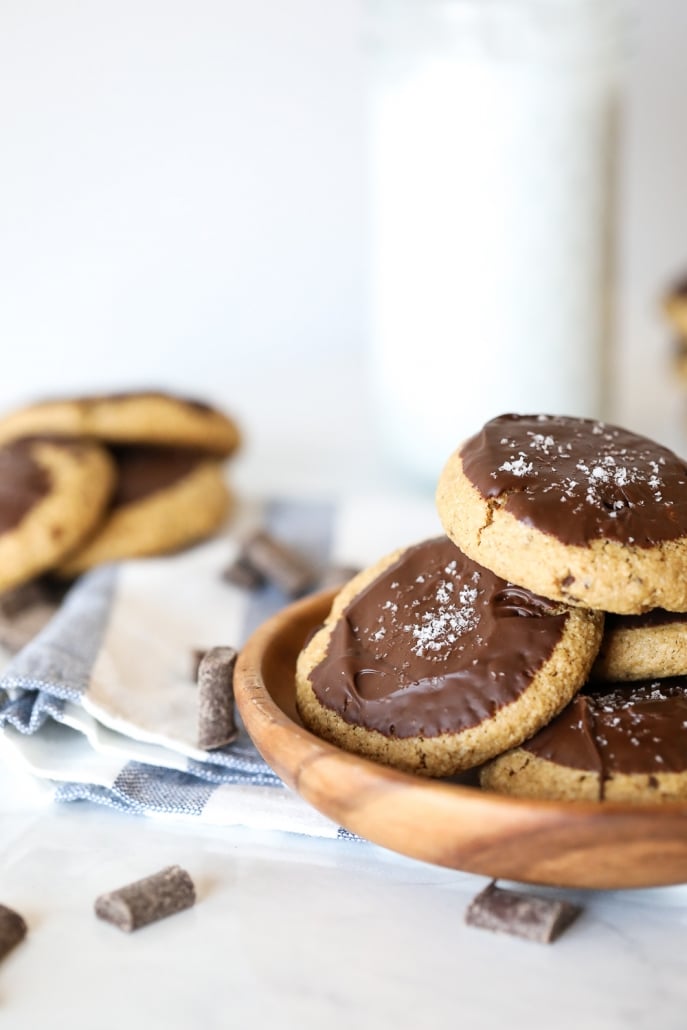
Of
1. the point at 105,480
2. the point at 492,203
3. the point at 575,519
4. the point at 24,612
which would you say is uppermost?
the point at 492,203

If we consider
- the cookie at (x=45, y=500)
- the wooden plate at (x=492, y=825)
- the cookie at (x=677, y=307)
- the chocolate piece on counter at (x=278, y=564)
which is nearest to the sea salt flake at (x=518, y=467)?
the wooden plate at (x=492, y=825)

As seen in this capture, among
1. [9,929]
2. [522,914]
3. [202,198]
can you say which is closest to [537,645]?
[522,914]

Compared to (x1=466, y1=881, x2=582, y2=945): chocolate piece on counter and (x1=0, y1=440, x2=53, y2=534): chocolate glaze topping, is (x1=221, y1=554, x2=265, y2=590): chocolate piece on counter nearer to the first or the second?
(x1=0, y1=440, x2=53, y2=534): chocolate glaze topping

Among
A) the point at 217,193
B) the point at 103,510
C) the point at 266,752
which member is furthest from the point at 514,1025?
the point at 217,193

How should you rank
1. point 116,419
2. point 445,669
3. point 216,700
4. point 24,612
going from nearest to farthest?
point 445,669 → point 216,700 → point 24,612 → point 116,419

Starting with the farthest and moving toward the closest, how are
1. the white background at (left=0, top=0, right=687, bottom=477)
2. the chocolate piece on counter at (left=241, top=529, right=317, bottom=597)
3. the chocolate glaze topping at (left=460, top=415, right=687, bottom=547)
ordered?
1. the white background at (left=0, top=0, right=687, bottom=477)
2. the chocolate piece on counter at (left=241, top=529, right=317, bottom=597)
3. the chocolate glaze topping at (left=460, top=415, right=687, bottom=547)

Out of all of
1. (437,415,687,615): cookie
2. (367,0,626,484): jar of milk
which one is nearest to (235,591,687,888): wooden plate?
(437,415,687,615): cookie

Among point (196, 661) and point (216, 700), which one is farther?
point (196, 661)

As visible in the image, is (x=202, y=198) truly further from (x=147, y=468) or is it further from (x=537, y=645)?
(x=537, y=645)
